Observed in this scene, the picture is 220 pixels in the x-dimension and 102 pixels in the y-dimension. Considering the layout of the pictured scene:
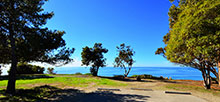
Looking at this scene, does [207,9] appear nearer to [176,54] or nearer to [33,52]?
[176,54]

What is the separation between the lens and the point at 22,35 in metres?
9.14

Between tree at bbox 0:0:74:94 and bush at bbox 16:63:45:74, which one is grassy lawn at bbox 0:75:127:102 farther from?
bush at bbox 16:63:45:74

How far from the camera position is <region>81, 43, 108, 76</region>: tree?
24984 mm

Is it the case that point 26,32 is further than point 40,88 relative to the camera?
No

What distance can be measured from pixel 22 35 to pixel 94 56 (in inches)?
662

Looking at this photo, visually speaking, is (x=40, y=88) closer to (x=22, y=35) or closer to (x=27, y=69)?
(x=22, y=35)

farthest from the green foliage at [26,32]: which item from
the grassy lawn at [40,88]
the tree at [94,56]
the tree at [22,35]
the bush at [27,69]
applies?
the bush at [27,69]

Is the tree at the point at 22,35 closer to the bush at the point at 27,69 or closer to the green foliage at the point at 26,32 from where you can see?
the green foliage at the point at 26,32

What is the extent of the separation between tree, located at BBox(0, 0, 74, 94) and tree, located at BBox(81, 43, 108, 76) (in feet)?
46.3

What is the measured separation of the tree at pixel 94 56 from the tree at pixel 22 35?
14.1 meters

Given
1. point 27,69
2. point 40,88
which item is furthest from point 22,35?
point 27,69

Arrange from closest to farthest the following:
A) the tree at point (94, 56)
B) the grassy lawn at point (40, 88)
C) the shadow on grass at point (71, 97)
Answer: the shadow on grass at point (71, 97), the grassy lawn at point (40, 88), the tree at point (94, 56)

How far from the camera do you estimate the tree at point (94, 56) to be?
82.0ft

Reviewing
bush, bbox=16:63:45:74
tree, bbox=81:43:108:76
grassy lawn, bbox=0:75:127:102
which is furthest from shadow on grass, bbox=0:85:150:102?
bush, bbox=16:63:45:74
